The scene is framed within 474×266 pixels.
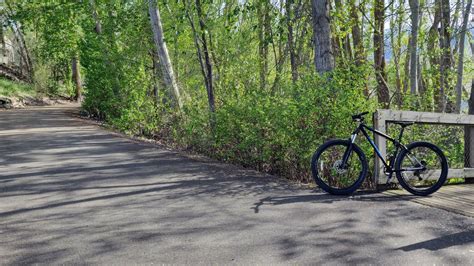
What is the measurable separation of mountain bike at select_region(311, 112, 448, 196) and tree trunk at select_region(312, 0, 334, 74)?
6.92 ft

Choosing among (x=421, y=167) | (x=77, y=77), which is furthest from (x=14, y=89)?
(x=421, y=167)

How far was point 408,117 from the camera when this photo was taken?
19.9 feet

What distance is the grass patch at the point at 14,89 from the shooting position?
26.1 metres

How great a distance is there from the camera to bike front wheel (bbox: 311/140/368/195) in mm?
5543

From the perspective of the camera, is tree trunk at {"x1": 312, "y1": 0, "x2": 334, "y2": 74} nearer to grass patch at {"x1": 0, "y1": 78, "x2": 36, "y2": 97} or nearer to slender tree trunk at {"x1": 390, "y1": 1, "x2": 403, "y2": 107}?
slender tree trunk at {"x1": 390, "y1": 1, "x2": 403, "y2": 107}

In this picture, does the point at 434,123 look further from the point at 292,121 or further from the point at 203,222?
the point at 203,222

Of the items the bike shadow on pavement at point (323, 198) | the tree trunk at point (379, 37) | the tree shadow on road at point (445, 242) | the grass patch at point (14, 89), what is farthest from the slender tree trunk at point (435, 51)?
the grass patch at point (14, 89)

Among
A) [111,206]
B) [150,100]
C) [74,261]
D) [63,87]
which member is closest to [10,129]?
[150,100]

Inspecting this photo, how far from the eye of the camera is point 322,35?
25.1ft

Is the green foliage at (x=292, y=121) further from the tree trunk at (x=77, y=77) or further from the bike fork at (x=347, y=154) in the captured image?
the tree trunk at (x=77, y=77)

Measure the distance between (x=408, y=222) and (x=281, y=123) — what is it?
115 inches

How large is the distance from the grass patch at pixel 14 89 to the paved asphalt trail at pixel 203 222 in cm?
2181

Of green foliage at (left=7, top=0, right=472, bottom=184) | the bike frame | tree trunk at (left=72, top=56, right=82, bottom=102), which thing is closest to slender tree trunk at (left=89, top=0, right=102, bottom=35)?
green foliage at (left=7, top=0, right=472, bottom=184)

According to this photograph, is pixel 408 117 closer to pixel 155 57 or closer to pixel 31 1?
pixel 155 57
